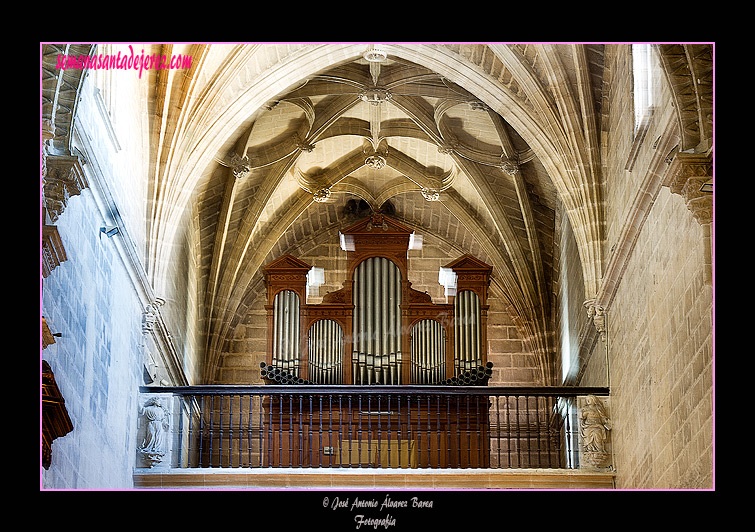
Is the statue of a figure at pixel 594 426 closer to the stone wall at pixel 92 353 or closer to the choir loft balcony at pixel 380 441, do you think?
the choir loft balcony at pixel 380 441

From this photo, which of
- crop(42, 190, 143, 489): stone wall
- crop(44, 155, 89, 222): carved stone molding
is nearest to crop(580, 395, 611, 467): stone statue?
crop(42, 190, 143, 489): stone wall

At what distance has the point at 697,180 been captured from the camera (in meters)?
9.62

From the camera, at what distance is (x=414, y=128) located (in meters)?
19.7

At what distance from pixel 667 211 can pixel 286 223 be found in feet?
32.8

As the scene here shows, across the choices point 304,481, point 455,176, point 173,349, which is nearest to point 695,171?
point 304,481

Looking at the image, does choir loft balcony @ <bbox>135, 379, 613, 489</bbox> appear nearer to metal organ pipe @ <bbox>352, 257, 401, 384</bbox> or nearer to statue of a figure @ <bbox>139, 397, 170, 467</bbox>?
statue of a figure @ <bbox>139, 397, 170, 467</bbox>

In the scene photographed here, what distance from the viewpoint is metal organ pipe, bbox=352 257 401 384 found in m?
18.6

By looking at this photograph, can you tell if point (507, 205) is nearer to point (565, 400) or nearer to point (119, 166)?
point (565, 400)

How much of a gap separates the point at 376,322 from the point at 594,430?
5010 mm

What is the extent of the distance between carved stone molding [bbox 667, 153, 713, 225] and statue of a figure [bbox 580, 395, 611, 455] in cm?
546

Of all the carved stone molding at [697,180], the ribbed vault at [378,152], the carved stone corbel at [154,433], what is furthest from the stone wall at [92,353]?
the carved stone molding at [697,180]

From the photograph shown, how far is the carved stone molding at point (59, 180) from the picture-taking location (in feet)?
31.3

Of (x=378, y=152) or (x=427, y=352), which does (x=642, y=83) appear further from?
(x=378, y=152)

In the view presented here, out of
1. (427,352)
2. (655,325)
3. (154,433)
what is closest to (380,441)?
(154,433)
